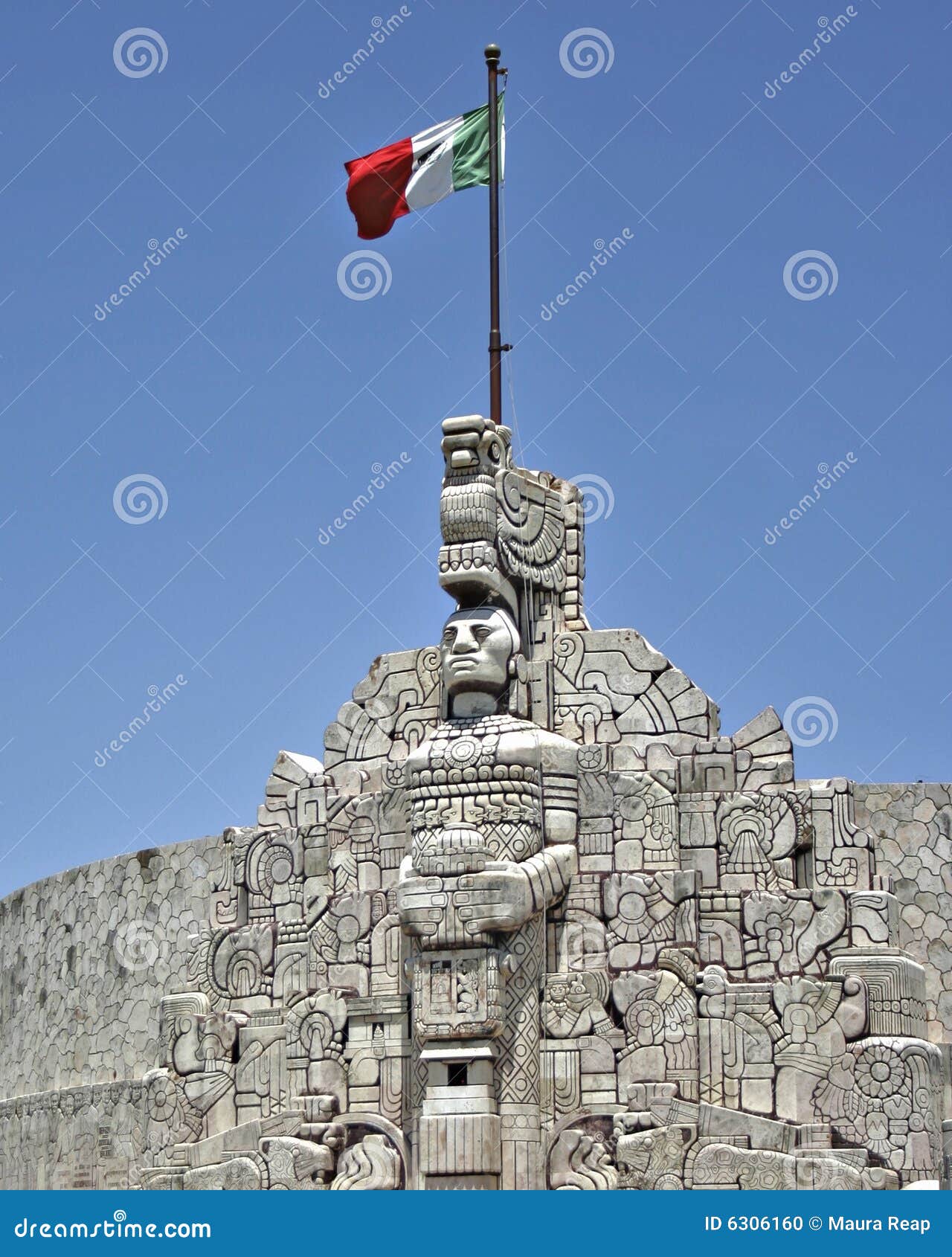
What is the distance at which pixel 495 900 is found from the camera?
19422 mm

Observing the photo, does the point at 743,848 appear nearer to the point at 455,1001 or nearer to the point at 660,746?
the point at 660,746

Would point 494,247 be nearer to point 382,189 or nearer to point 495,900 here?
point 382,189

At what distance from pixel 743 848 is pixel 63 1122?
8.38 metres

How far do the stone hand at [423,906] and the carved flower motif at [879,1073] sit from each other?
3569mm

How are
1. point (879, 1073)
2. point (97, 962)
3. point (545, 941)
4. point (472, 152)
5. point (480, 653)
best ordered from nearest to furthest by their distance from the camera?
point (879, 1073) → point (545, 941) → point (480, 653) → point (472, 152) → point (97, 962)

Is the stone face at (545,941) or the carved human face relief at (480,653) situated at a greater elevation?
the carved human face relief at (480,653)

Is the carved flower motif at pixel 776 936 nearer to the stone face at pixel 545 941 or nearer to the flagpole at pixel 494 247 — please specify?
the stone face at pixel 545 941

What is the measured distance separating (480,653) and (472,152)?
16.2ft

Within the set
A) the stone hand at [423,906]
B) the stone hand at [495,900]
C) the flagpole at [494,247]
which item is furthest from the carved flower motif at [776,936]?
the flagpole at [494,247]

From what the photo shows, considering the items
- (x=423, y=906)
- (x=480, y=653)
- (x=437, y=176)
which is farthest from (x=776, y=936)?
(x=437, y=176)

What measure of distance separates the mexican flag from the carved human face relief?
4152mm

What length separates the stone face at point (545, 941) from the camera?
751 inches

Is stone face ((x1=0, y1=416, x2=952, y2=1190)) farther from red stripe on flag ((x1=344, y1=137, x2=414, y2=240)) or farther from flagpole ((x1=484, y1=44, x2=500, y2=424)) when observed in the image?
red stripe on flag ((x1=344, y1=137, x2=414, y2=240))

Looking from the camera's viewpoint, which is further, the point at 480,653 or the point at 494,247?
the point at 494,247
